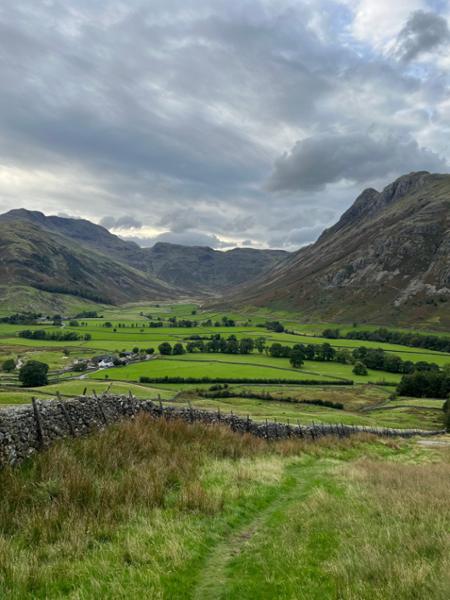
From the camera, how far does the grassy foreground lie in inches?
273

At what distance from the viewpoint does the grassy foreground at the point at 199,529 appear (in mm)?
6938

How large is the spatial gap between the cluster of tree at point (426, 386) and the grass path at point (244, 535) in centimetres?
9441

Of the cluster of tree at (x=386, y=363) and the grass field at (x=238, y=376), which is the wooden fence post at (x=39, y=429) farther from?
the cluster of tree at (x=386, y=363)

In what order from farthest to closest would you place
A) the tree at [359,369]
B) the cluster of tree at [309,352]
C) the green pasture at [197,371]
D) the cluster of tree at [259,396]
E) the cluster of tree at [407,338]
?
the cluster of tree at [407,338] → the cluster of tree at [309,352] → the tree at [359,369] → the green pasture at [197,371] → the cluster of tree at [259,396]

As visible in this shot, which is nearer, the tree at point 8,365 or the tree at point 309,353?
the tree at point 8,365

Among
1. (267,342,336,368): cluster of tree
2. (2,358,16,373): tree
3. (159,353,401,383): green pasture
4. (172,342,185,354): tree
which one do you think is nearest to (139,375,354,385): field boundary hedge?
(159,353,401,383): green pasture

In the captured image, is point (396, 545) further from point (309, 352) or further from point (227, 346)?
point (227, 346)

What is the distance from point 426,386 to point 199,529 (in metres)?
106

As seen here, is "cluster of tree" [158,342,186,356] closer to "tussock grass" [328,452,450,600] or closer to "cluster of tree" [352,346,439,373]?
"cluster of tree" [352,346,439,373]

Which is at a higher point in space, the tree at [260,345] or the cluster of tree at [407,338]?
the cluster of tree at [407,338]

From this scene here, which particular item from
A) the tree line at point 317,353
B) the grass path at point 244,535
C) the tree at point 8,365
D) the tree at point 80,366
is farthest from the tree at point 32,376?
the grass path at point 244,535

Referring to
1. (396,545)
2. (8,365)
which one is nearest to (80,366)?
(8,365)

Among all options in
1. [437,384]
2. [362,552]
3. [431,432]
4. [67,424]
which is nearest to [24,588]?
[362,552]

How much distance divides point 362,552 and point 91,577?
5189 mm
